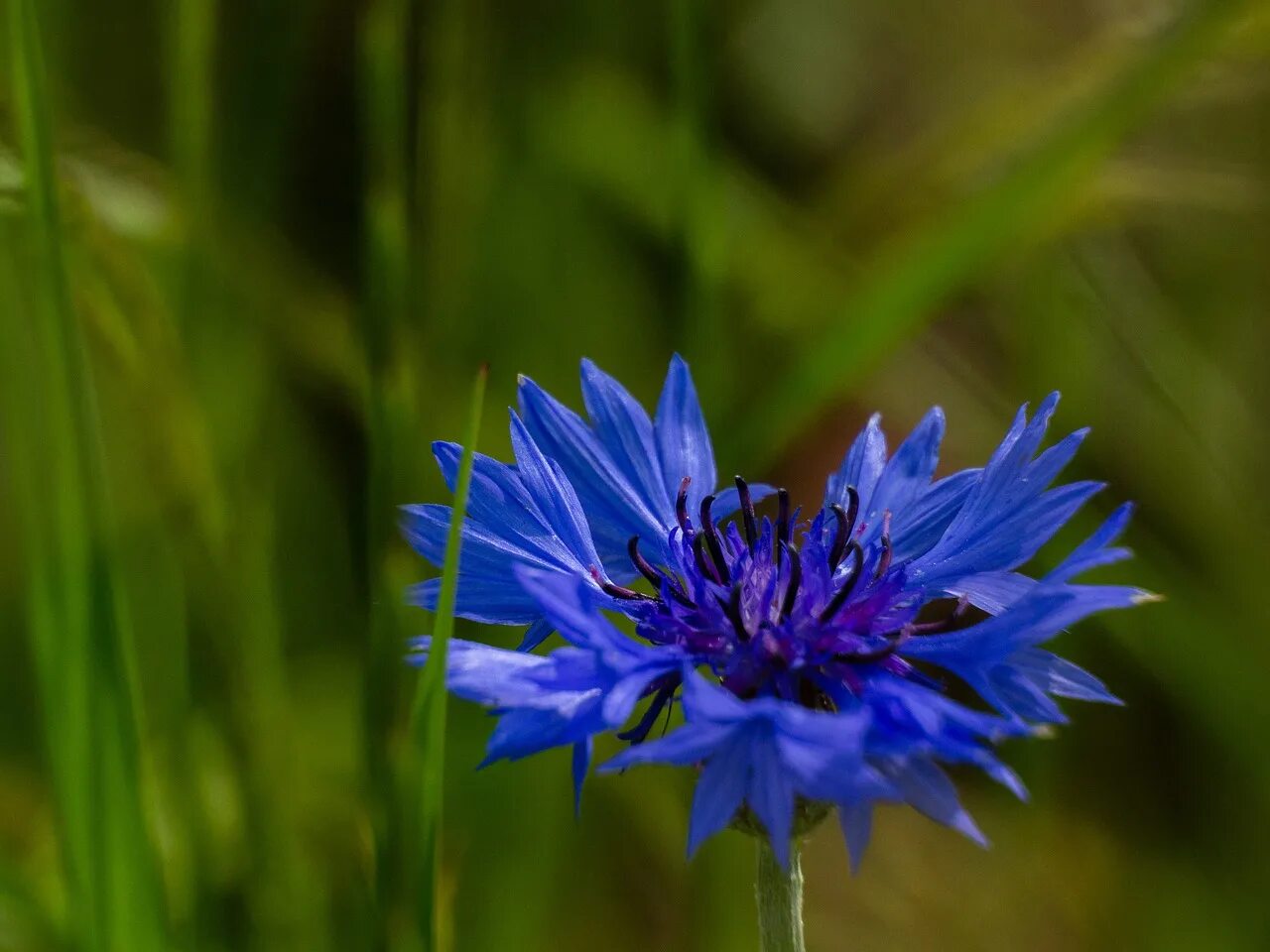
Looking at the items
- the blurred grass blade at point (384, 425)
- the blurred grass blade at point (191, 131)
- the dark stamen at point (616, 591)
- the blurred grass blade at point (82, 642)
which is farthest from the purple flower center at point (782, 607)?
the blurred grass blade at point (191, 131)

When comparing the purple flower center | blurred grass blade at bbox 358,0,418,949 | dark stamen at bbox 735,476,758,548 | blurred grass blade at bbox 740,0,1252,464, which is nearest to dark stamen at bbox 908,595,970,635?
the purple flower center

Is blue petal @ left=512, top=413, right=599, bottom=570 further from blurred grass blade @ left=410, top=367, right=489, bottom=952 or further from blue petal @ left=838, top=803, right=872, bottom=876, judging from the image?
blue petal @ left=838, top=803, right=872, bottom=876

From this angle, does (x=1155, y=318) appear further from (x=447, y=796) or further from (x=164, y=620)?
(x=164, y=620)

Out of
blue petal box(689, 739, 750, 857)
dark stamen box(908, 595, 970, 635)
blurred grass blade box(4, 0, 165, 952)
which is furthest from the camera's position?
blurred grass blade box(4, 0, 165, 952)

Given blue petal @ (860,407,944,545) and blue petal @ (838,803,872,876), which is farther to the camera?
blue petal @ (860,407,944,545)

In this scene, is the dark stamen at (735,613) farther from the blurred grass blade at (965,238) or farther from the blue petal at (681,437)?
the blurred grass blade at (965,238)

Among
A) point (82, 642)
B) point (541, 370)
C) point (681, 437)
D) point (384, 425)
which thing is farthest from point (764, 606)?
point (541, 370)

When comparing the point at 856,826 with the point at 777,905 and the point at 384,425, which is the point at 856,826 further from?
the point at 384,425
